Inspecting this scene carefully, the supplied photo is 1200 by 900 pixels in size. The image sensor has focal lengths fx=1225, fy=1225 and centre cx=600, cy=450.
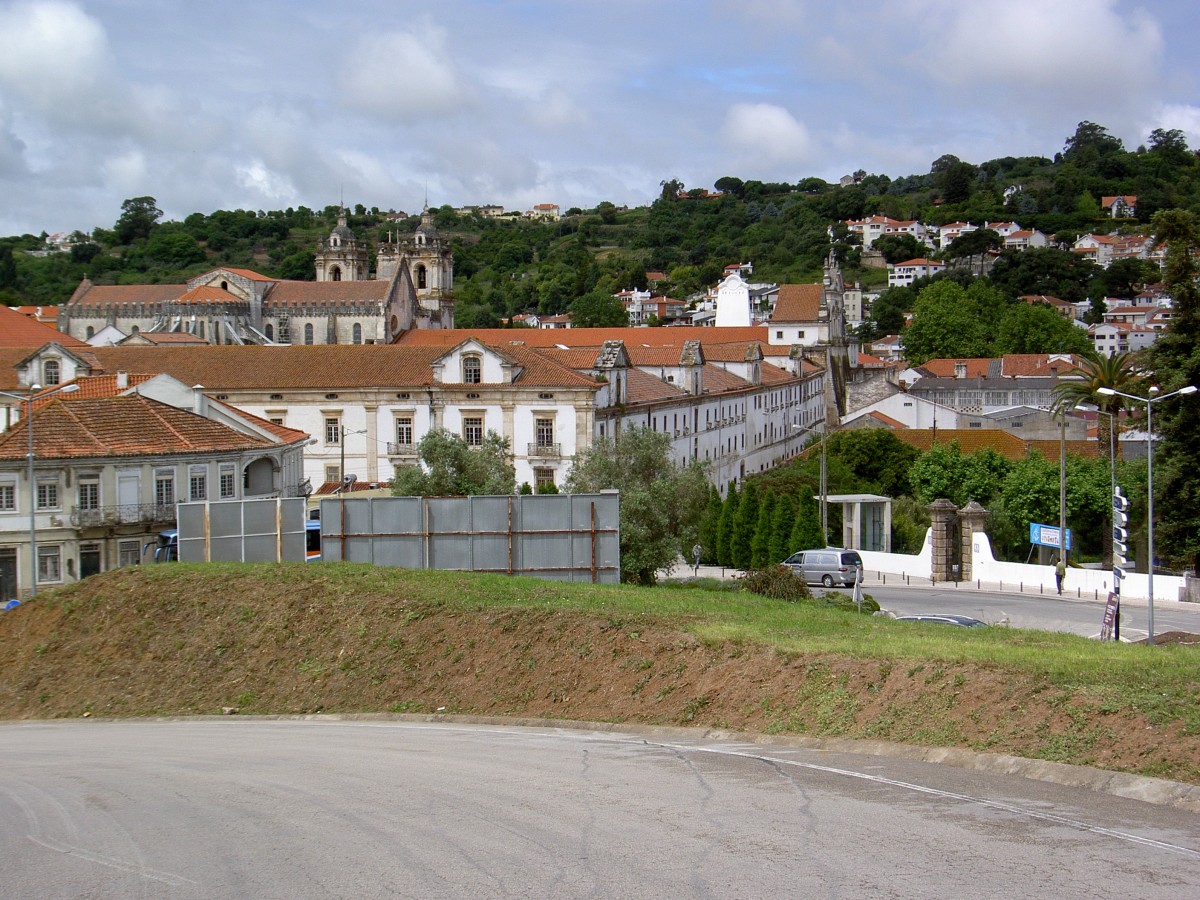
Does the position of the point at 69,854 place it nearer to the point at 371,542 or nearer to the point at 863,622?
the point at 863,622

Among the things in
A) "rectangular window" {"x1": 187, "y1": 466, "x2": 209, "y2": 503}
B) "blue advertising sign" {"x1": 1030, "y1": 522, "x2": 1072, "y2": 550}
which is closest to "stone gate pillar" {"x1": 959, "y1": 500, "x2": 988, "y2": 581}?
"blue advertising sign" {"x1": 1030, "y1": 522, "x2": 1072, "y2": 550}

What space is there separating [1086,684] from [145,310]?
98.9 metres

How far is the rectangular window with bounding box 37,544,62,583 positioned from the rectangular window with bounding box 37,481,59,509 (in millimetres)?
1230

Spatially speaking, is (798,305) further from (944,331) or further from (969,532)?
(969,532)

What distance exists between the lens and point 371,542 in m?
25.9

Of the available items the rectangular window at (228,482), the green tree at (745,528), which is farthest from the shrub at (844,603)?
the rectangular window at (228,482)

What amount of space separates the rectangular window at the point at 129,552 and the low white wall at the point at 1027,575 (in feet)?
89.5

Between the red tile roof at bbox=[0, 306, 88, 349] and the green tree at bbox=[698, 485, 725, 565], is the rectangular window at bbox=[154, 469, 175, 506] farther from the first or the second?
the red tile roof at bbox=[0, 306, 88, 349]

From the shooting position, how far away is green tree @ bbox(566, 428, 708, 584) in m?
34.4

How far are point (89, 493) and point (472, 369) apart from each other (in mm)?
22076

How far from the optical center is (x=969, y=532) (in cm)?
4581

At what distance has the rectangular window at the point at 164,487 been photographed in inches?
1513

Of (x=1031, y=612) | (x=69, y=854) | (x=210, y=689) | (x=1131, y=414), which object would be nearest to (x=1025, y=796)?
(x=69, y=854)

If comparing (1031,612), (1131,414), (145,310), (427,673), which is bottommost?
(1031,612)
